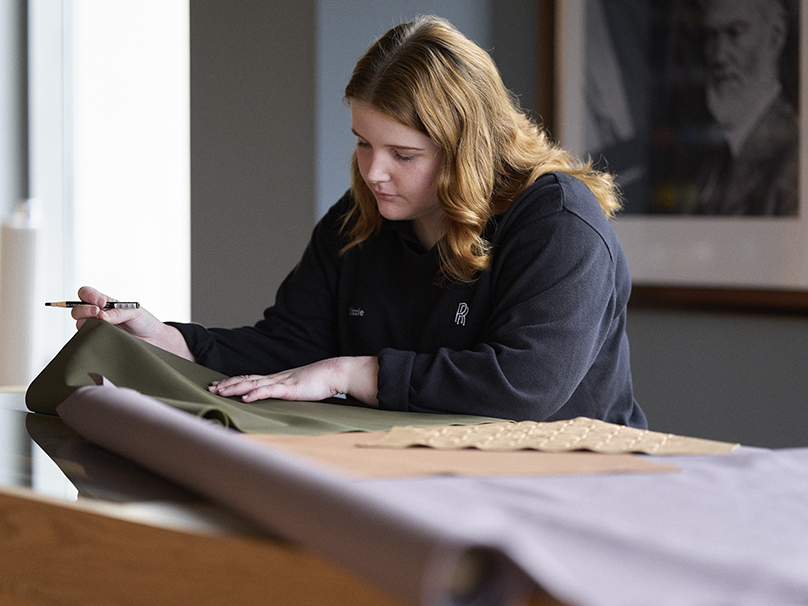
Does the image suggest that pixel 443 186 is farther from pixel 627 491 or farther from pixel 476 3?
pixel 476 3

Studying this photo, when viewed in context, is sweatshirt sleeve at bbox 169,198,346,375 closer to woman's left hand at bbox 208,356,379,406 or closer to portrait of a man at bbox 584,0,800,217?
woman's left hand at bbox 208,356,379,406

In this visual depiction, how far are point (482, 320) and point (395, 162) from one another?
30 centimetres

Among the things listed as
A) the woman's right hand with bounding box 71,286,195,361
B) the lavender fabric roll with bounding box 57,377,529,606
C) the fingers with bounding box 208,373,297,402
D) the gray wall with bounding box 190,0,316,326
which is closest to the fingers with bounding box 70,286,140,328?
the woman's right hand with bounding box 71,286,195,361

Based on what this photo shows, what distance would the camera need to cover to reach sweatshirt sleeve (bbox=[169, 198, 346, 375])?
1.57 meters

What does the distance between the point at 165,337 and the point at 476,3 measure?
1.55 m

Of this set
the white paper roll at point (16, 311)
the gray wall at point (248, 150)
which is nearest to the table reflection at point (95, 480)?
the white paper roll at point (16, 311)

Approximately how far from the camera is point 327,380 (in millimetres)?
1282

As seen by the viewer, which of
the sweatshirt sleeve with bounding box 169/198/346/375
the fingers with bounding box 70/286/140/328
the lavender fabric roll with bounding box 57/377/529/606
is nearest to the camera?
the lavender fabric roll with bounding box 57/377/529/606

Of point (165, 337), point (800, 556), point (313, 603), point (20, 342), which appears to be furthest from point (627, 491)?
point (20, 342)

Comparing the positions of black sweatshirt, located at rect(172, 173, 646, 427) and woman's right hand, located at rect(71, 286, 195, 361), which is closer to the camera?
black sweatshirt, located at rect(172, 173, 646, 427)

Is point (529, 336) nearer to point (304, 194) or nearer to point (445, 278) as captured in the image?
point (445, 278)

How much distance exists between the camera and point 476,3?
261cm

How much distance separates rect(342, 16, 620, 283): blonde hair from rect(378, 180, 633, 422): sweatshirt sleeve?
7cm

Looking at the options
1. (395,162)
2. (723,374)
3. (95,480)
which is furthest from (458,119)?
(723,374)
